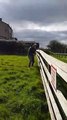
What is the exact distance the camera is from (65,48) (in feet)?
317

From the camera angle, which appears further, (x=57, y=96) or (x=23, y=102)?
(x=23, y=102)

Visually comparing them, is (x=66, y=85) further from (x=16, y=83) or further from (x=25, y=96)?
(x=16, y=83)

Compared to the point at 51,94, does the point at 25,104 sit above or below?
below

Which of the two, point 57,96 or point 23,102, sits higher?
point 57,96

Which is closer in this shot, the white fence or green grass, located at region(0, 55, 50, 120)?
the white fence

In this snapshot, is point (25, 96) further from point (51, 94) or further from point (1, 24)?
point (1, 24)

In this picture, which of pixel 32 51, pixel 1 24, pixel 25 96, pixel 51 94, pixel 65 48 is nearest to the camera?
pixel 51 94

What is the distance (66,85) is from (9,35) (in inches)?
4276

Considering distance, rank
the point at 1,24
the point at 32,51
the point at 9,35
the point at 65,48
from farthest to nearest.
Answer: the point at 9,35 < the point at 1,24 < the point at 65,48 < the point at 32,51

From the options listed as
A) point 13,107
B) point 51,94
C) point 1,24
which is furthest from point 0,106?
point 1,24

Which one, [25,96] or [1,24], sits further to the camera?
[1,24]

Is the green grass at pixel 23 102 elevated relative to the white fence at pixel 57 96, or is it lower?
lower

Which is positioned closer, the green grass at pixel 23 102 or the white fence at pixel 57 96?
the white fence at pixel 57 96

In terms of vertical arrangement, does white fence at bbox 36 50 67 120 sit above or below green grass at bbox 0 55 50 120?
above
